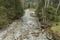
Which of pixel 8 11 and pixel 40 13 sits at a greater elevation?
pixel 8 11

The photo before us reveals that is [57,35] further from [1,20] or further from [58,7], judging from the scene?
[58,7]

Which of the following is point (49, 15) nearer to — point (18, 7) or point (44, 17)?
point (44, 17)

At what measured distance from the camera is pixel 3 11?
1418 cm

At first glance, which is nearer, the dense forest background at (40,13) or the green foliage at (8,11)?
the green foliage at (8,11)

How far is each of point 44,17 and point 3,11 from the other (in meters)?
4.40

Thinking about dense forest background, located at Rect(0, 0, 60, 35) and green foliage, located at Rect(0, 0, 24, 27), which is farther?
dense forest background, located at Rect(0, 0, 60, 35)

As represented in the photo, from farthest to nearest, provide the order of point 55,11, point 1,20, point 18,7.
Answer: point 18,7 → point 55,11 → point 1,20

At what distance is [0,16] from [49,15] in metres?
5.08

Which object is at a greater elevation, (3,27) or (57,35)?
(57,35)

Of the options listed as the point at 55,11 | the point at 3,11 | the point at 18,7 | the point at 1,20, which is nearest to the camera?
the point at 1,20

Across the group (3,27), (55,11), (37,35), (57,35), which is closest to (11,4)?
(3,27)

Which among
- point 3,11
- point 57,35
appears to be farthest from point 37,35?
point 3,11

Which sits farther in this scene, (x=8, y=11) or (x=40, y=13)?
(x=40, y=13)

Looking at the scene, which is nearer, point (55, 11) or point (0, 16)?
point (0, 16)
